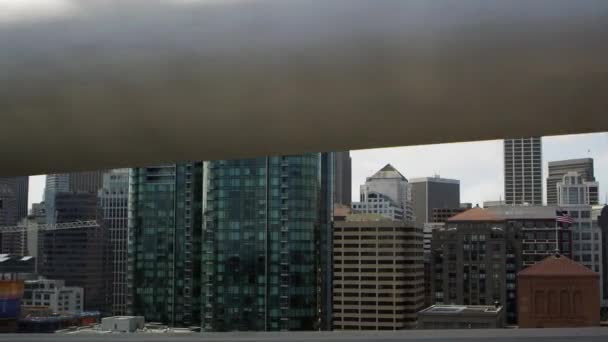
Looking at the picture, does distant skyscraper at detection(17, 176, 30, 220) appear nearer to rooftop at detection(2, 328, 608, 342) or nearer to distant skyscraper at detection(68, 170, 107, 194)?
distant skyscraper at detection(68, 170, 107, 194)

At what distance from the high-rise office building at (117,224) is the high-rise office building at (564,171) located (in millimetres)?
58892

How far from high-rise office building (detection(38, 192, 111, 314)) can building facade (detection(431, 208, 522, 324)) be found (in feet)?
118

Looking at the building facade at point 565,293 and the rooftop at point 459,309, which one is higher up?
the building facade at point 565,293

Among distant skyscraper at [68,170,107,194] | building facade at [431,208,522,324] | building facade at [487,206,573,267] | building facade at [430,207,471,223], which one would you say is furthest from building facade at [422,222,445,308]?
distant skyscraper at [68,170,107,194]

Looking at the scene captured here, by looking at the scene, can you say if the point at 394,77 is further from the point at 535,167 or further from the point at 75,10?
the point at 535,167

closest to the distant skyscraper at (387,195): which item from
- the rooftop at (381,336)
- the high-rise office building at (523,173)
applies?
the high-rise office building at (523,173)

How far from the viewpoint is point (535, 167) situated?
4599 inches

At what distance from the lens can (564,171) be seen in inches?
4309

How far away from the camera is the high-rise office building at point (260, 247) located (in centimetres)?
5884

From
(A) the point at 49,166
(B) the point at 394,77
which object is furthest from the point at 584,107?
(A) the point at 49,166

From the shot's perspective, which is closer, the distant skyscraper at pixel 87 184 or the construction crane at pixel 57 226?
the construction crane at pixel 57 226

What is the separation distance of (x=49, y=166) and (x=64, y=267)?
84085 millimetres

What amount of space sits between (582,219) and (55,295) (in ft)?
195

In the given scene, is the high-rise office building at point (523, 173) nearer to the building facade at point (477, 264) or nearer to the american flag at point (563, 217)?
the american flag at point (563, 217)
